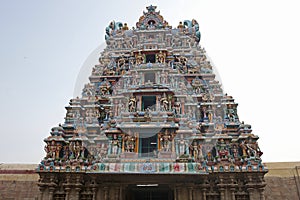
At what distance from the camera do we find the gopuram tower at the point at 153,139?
1339 cm

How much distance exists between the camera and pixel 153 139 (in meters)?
15.3

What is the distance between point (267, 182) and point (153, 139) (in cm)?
1049

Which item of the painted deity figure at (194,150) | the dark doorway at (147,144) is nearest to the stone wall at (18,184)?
the dark doorway at (147,144)

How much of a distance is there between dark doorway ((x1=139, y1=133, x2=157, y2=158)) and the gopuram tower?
0.06 metres

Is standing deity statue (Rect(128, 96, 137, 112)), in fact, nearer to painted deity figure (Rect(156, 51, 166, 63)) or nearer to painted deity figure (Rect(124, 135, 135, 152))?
painted deity figure (Rect(124, 135, 135, 152))

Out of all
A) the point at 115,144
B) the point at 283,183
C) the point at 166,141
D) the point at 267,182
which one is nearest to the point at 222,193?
the point at 166,141

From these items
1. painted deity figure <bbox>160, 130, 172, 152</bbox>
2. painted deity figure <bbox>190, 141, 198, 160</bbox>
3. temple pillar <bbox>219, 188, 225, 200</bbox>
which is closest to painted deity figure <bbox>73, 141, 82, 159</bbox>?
painted deity figure <bbox>160, 130, 172, 152</bbox>

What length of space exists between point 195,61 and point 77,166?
11.7 meters

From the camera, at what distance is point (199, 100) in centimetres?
1706

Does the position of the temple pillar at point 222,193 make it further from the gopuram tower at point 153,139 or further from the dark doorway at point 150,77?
the dark doorway at point 150,77

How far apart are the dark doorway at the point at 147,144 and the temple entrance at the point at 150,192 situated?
2.40 meters

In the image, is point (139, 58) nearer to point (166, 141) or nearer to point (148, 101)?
point (148, 101)

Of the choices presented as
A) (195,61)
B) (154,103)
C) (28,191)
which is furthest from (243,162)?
(28,191)

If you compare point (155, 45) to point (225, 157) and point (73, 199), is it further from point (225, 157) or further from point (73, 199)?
point (73, 199)
